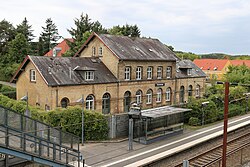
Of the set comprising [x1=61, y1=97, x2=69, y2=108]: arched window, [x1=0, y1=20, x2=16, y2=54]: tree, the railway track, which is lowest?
the railway track

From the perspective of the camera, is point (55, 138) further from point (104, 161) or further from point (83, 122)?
point (83, 122)

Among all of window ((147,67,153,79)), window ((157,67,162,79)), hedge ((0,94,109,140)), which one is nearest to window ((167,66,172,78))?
window ((157,67,162,79))

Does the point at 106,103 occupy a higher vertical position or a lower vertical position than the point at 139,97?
Answer: lower

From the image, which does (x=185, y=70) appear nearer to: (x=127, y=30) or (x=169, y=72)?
(x=169, y=72)

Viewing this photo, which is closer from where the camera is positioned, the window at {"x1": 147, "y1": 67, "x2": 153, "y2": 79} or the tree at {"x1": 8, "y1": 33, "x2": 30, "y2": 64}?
the window at {"x1": 147, "y1": 67, "x2": 153, "y2": 79}

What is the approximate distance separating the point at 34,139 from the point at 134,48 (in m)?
23.0

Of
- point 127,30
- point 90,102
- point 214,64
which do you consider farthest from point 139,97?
point 214,64

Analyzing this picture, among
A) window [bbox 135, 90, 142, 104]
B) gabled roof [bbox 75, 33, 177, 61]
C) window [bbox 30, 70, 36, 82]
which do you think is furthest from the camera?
window [bbox 135, 90, 142, 104]

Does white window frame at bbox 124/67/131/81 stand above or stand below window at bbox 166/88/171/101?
above

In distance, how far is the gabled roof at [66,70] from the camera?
25953 millimetres

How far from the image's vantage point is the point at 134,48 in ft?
112

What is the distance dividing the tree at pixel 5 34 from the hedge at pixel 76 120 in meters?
46.7

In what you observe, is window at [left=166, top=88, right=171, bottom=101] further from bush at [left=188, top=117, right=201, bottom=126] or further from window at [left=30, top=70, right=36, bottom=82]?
window at [left=30, top=70, right=36, bottom=82]

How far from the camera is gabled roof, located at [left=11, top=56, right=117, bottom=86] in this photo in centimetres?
2595
